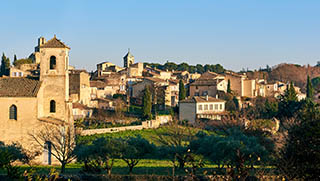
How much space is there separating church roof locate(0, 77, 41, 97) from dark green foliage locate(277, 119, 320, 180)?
18.5m

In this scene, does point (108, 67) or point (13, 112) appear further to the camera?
point (108, 67)

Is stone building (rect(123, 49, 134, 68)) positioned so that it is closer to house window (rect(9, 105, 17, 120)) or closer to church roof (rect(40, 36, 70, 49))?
church roof (rect(40, 36, 70, 49))

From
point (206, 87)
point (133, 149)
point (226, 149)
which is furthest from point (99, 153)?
point (206, 87)

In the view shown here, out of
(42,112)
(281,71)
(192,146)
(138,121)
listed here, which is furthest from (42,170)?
(281,71)

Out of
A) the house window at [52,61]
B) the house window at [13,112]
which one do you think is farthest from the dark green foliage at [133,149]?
the house window at [52,61]

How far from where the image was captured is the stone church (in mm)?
29922

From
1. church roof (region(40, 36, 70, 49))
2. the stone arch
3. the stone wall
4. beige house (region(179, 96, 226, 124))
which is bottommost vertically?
the stone wall

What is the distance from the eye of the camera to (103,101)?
60.2m

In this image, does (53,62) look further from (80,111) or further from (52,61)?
(80,111)

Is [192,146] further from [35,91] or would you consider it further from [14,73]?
[14,73]

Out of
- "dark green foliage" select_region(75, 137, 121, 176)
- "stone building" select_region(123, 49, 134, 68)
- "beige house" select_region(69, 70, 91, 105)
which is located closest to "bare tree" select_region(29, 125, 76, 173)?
"dark green foliage" select_region(75, 137, 121, 176)

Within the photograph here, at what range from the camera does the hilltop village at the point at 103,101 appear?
98.4ft

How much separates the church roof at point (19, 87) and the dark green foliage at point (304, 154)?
18536 mm

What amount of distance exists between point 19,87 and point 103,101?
29920 millimetres
